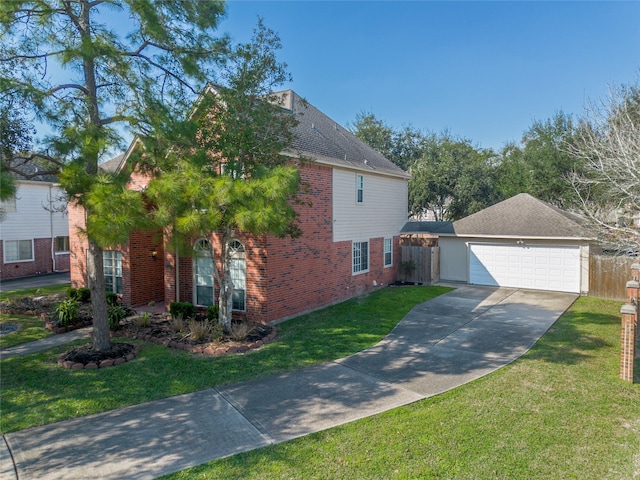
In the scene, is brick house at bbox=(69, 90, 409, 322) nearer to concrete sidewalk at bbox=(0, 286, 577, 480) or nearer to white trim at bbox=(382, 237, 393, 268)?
white trim at bbox=(382, 237, 393, 268)

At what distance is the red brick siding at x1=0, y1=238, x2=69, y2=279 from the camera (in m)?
22.4

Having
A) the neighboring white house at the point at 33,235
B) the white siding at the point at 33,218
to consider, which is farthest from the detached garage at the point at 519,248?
the white siding at the point at 33,218

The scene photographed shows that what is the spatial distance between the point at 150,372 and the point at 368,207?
12.0 metres

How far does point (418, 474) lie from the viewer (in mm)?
4938

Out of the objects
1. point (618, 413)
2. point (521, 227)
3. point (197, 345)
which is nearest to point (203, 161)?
point (197, 345)

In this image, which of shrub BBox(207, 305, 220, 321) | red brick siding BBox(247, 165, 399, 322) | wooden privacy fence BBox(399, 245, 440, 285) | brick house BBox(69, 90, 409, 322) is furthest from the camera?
wooden privacy fence BBox(399, 245, 440, 285)

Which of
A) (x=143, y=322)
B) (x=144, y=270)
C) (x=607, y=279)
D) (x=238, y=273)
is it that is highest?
(x=238, y=273)

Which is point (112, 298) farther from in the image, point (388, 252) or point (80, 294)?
point (388, 252)

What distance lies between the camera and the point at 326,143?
53.8 ft

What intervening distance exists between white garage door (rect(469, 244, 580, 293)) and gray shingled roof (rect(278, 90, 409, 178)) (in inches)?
229

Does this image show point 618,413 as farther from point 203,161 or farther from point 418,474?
point 203,161

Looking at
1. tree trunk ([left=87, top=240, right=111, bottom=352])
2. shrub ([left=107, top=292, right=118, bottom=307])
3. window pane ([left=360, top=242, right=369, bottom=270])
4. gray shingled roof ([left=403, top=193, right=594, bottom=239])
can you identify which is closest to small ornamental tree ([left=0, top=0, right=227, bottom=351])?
tree trunk ([left=87, top=240, right=111, bottom=352])

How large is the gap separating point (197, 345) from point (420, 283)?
13.1m

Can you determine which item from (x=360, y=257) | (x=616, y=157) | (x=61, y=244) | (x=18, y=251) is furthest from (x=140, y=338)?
(x=61, y=244)
